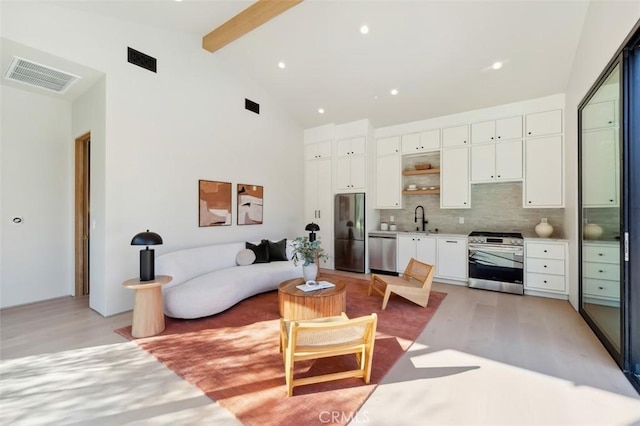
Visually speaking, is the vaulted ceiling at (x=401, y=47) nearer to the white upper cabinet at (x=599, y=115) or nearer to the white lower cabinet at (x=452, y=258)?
the white upper cabinet at (x=599, y=115)

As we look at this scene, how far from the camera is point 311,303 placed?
9.95 feet

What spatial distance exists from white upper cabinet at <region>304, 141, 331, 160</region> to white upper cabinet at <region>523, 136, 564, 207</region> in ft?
12.2

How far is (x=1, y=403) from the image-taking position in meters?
1.87

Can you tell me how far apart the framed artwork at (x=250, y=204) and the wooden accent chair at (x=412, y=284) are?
2.58 m

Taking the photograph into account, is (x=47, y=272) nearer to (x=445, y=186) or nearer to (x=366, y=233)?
(x=366, y=233)

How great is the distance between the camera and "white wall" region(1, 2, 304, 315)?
3.23m

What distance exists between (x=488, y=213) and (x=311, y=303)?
394cm

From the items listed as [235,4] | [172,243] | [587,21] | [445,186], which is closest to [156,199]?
[172,243]

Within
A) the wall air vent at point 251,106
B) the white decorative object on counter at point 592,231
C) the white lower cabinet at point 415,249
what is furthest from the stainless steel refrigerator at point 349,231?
the white decorative object on counter at point 592,231

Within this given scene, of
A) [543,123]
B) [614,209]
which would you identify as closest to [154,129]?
[614,209]

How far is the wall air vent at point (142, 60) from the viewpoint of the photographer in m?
3.64

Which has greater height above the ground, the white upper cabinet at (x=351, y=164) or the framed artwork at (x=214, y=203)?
the white upper cabinet at (x=351, y=164)

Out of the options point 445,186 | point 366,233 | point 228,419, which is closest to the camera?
point 228,419

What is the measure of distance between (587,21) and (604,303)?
3123 mm
